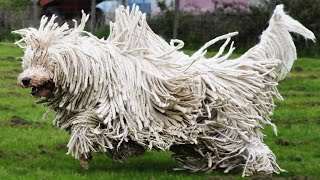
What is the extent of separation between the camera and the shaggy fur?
7398 millimetres

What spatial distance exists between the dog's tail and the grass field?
3.65 feet

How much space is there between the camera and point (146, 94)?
7.59 m

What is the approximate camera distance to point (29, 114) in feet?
41.6

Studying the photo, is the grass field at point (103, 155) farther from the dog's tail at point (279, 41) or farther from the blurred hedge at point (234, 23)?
the blurred hedge at point (234, 23)

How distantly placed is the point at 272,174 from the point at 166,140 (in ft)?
3.58

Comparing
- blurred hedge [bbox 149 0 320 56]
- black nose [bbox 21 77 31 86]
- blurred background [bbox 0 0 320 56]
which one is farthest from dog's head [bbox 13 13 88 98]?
blurred hedge [bbox 149 0 320 56]

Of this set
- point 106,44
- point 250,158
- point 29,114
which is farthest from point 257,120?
point 29,114

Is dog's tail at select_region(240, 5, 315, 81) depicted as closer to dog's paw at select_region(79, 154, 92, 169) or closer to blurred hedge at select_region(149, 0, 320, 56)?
dog's paw at select_region(79, 154, 92, 169)

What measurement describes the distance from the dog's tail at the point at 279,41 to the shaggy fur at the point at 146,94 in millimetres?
87

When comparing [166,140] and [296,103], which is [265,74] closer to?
[166,140]

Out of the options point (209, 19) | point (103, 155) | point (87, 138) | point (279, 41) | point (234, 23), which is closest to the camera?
point (87, 138)

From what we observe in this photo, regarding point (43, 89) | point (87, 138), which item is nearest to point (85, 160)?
point (87, 138)

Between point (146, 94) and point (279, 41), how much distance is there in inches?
64.5

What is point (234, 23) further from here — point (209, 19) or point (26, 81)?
point (26, 81)
